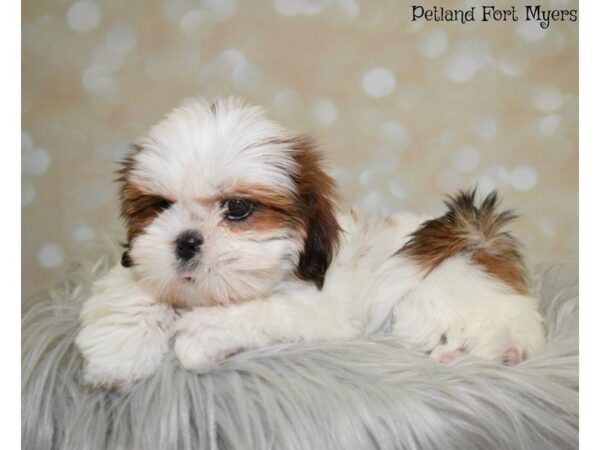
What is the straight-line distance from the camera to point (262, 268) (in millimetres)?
1341

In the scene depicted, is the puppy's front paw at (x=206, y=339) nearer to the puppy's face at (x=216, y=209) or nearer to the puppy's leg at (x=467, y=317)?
the puppy's face at (x=216, y=209)

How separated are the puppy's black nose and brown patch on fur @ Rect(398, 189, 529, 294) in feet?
1.64

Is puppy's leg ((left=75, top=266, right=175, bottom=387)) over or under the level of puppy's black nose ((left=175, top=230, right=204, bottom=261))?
under

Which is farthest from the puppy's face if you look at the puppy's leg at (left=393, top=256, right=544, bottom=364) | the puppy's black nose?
the puppy's leg at (left=393, top=256, right=544, bottom=364)

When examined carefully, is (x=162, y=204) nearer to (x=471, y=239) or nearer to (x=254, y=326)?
(x=254, y=326)

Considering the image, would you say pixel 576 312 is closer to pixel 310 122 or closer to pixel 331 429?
pixel 331 429

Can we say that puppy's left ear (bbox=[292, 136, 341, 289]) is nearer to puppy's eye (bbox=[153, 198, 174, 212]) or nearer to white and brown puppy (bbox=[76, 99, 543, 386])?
white and brown puppy (bbox=[76, 99, 543, 386])

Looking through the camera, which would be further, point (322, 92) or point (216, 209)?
point (322, 92)

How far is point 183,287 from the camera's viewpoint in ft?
4.38

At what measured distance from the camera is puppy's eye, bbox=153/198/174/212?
1.33 m

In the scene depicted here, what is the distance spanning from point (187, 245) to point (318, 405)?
397mm

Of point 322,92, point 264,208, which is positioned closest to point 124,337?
point 264,208

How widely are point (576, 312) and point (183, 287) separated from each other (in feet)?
2.84

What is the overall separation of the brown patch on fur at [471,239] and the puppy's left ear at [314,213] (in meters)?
0.21
